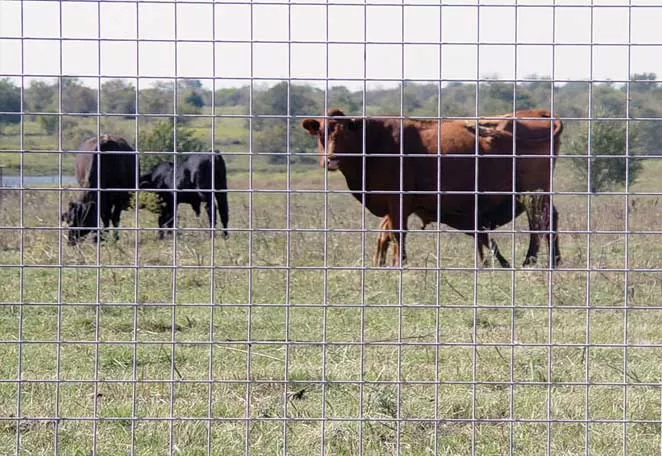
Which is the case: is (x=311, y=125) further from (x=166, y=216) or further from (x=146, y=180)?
(x=146, y=180)

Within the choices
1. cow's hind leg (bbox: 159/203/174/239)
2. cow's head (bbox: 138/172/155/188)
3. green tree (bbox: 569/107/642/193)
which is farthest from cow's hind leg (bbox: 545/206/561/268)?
cow's head (bbox: 138/172/155/188)

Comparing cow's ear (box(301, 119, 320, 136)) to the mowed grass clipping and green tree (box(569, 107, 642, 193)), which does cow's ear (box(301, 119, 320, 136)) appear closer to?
the mowed grass clipping

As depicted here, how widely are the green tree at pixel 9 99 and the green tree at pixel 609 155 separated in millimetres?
1907

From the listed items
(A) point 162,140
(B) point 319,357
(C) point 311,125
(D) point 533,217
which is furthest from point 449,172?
(B) point 319,357

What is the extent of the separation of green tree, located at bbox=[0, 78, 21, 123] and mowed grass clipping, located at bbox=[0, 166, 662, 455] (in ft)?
1.02

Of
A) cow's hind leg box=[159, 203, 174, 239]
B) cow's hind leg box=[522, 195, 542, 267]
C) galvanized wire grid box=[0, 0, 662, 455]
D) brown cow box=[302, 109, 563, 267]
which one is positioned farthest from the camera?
cow's hind leg box=[159, 203, 174, 239]

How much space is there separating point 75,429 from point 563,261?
7.18m

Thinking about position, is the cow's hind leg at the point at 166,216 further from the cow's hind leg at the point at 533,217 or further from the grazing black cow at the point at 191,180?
the cow's hind leg at the point at 533,217

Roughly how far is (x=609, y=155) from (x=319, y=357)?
2.78 m

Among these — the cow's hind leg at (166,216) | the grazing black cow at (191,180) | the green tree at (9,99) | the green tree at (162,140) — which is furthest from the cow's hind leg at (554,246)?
the grazing black cow at (191,180)

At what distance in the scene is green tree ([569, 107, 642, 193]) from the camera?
371cm

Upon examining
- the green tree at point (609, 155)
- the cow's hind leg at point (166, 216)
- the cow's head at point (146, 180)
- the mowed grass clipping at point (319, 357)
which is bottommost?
the mowed grass clipping at point (319, 357)

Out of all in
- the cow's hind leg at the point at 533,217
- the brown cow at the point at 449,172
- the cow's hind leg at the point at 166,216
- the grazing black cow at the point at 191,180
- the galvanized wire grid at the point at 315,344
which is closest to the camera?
the galvanized wire grid at the point at 315,344

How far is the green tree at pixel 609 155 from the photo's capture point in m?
3.71
